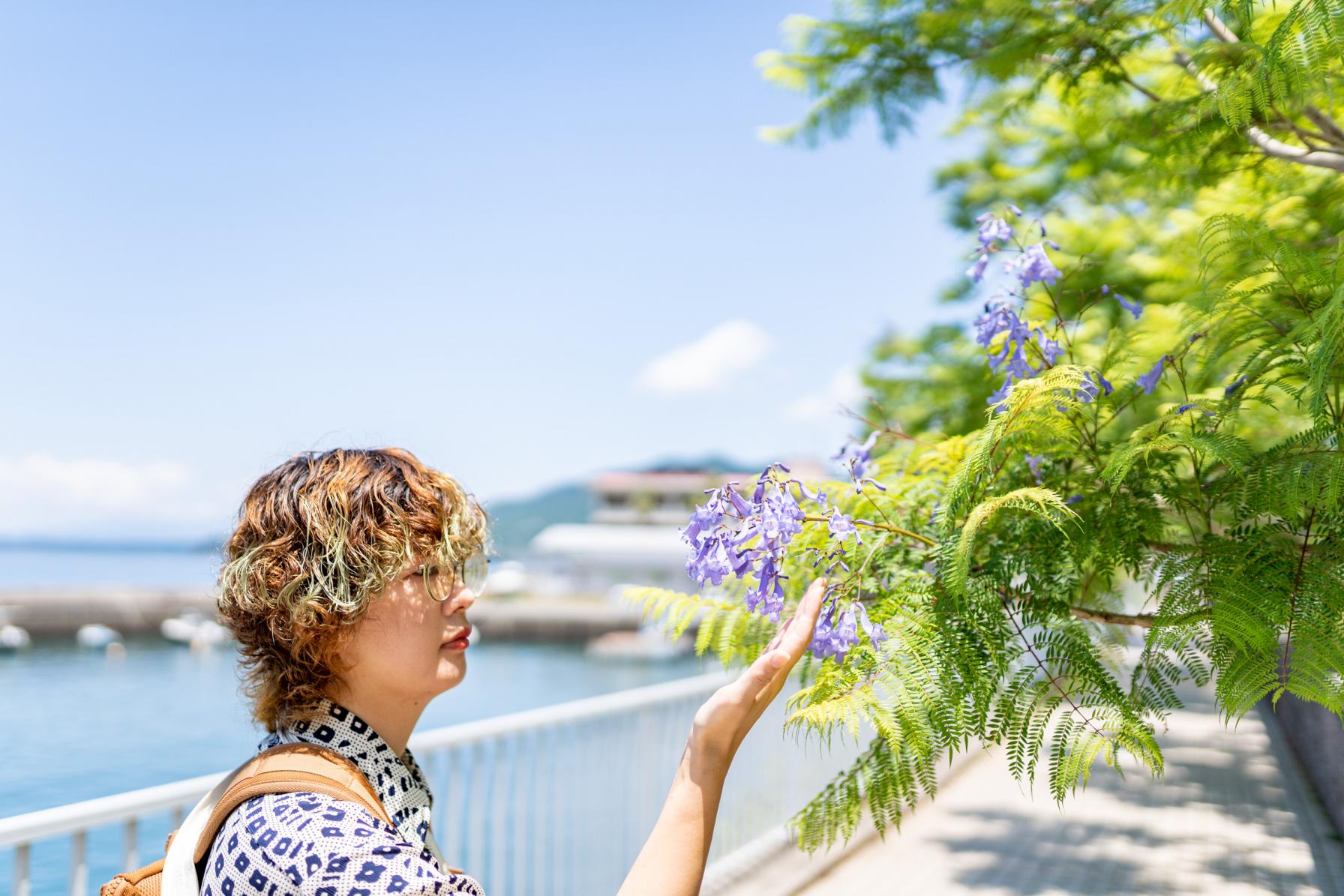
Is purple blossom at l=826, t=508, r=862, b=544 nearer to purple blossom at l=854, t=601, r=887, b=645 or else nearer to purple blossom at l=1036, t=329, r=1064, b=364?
purple blossom at l=854, t=601, r=887, b=645

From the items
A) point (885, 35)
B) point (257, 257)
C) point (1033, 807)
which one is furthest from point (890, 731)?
point (257, 257)

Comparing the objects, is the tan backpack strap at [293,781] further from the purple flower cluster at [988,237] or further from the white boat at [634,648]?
the white boat at [634,648]

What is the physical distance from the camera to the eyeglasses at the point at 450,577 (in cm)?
153

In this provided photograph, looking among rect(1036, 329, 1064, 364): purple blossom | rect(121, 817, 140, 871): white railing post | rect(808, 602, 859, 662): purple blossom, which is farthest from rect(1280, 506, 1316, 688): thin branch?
rect(121, 817, 140, 871): white railing post

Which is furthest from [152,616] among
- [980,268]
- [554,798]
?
[980,268]

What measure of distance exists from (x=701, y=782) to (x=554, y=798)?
3053 millimetres

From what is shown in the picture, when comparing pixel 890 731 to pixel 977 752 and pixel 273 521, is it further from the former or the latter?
pixel 977 752

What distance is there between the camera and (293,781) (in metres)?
1.25

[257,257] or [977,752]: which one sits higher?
[257,257]

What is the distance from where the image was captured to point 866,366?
13062mm

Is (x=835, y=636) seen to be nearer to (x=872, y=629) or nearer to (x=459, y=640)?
(x=872, y=629)

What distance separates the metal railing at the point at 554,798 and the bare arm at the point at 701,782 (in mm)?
1778

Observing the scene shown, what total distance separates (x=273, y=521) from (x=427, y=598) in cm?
25

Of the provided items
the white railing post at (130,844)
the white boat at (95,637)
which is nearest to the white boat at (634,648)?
the white boat at (95,637)
